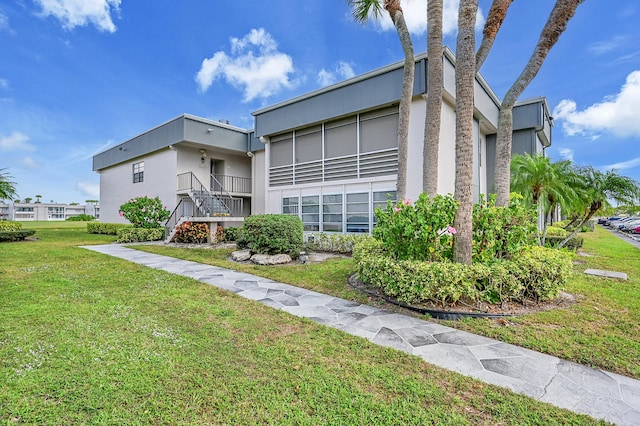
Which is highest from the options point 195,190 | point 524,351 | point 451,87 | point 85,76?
point 85,76

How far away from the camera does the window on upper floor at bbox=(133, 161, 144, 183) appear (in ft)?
59.7

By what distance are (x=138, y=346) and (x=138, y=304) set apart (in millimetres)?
1653

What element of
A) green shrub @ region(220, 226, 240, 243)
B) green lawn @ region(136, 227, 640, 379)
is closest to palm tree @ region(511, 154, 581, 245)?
green lawn @ region(136, 227, 640, 379)

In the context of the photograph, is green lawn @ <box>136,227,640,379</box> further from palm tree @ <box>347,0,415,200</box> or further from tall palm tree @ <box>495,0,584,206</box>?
palm tree @ <box>347,0,415,200</box>

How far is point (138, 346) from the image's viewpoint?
3016 millimetres

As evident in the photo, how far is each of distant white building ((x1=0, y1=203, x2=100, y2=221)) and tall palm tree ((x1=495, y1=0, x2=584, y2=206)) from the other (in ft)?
182

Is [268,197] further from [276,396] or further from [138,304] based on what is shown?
[276,396]

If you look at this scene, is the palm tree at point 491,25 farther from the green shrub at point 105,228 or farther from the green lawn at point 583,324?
the green shrub at point 105,228

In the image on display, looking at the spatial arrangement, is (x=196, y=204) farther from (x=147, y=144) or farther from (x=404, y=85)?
(x=404, y=85)

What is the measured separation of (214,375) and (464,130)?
4805 millimetres

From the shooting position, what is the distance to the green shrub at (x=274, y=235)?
8.55 meters

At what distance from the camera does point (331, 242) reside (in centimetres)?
1048

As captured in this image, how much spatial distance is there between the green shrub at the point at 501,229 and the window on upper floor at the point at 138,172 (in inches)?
756

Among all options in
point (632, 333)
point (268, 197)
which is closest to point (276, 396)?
point (632, 333)
